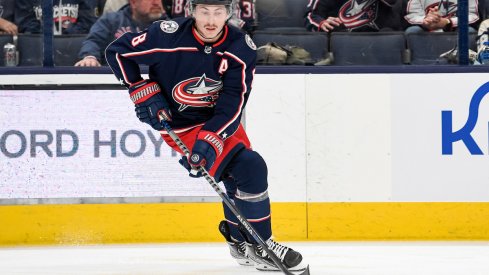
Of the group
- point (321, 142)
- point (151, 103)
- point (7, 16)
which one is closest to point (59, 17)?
point (7, 16)

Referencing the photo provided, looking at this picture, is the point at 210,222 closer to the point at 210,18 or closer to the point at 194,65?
the point at 194,65

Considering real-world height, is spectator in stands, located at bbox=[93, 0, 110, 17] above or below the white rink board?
above

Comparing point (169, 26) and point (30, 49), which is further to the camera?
point (30, 49)

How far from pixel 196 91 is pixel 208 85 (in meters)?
0.05

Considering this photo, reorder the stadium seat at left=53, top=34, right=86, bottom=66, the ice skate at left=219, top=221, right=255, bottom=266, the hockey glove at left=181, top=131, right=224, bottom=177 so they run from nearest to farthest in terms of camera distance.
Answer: the hockey glove at left=181, top=131, right=224, bottom=177 < the ice skate at left=219, top=221, right=255, bottom=266 < the stadium seat at left=53, top=34, right=86, bottom=66

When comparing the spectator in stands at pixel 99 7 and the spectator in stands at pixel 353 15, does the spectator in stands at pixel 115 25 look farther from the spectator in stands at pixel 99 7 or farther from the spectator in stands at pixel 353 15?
the spectator in stands at pixel 353 15

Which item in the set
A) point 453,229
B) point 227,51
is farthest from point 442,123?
point 227,51

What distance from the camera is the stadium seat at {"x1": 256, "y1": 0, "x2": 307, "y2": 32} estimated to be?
5.53 m

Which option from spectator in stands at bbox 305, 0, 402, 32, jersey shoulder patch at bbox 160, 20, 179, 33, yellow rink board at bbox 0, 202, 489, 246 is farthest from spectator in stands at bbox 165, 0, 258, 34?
jersey shoulder patch at bbox 160, 20, 179, 33

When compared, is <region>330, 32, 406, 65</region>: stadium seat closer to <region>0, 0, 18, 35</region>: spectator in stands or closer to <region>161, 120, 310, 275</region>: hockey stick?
<region>161, 120, 310, 275</region>: hockey stick

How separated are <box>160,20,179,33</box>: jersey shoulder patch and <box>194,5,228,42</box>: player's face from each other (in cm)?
10

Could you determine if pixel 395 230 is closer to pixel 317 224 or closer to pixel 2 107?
pixel 317 224

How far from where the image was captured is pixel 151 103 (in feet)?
12.8

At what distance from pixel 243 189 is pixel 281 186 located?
3.55 feet
